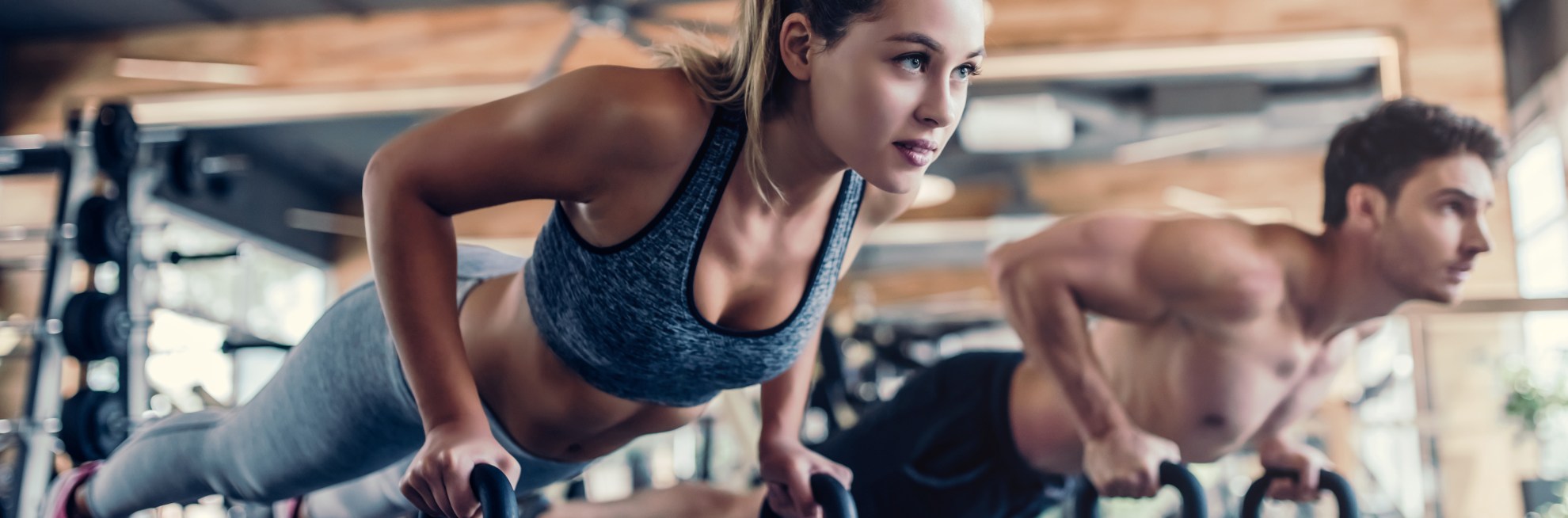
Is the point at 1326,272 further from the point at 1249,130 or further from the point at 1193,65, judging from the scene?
the point at 1249,130

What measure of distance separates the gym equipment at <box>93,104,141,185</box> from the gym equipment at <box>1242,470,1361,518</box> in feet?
9.40

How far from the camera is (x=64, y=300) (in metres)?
2.99

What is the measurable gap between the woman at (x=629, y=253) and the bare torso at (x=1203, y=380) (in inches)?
25.5

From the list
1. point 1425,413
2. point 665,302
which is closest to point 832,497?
point 665,302

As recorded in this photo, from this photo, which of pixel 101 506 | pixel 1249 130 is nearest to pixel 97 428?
pixel 101 506

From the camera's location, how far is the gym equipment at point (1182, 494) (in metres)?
1.26

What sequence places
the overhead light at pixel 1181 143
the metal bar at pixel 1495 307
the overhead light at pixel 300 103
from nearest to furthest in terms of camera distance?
the metal bar at pixel 1495 307
the overhead light at pixel 300 103
the overhead light at pixel 1181 143

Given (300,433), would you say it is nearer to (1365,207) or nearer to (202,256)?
(1365,207)

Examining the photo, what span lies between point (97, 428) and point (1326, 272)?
8.84 feet

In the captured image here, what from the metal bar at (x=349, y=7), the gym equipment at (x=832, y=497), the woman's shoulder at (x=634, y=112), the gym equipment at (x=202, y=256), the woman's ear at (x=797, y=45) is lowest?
the gym equipment at (x=832, y=497)

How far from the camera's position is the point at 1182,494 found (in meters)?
1.31

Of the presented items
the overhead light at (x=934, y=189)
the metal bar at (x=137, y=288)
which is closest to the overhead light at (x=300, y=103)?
the metal bar at (x=137, y=288)

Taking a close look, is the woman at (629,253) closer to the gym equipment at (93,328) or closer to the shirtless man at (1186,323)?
the shirtless man at (1186,323)

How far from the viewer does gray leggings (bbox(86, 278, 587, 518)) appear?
1285 mm
